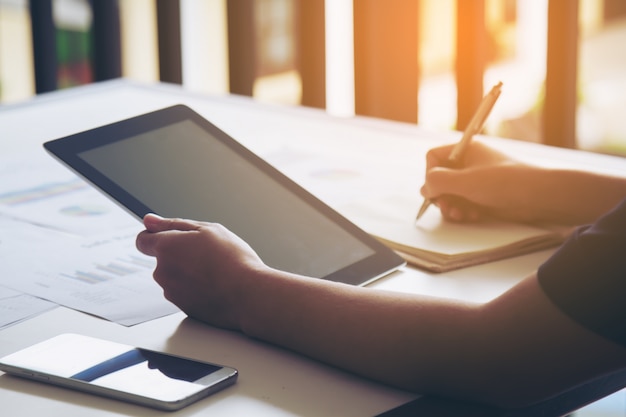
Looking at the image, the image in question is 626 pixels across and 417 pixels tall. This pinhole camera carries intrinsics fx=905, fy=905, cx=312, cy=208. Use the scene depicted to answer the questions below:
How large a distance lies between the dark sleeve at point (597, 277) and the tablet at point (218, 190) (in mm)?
332

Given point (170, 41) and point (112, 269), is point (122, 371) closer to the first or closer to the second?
point (112, 269)

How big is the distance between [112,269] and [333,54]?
215 cm

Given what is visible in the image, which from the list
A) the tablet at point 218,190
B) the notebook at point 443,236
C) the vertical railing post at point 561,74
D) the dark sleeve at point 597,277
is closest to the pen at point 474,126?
the notebook at point 443,236

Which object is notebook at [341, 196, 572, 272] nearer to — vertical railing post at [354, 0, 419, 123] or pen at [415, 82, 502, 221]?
pen at [415, 82, 502, 221]

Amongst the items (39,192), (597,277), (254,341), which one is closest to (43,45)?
(39,192)

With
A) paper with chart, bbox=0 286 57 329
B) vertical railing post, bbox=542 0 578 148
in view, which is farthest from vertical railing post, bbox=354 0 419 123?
paper with chart, bbox=0 286 57 329

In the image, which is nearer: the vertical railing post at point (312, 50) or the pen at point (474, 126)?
the pen at point (474, 126)

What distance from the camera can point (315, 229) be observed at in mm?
1095

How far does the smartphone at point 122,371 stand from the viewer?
2.51ft

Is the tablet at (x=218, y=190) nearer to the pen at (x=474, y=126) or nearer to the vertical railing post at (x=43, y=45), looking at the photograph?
the pen at (x=474, y=126)

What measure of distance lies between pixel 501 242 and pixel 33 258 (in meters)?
0.59

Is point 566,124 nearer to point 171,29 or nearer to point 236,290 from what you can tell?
point 171,29

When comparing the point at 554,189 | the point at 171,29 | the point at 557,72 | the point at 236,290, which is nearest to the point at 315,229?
the point at 236,290

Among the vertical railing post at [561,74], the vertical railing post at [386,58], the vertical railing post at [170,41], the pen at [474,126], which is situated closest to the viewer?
the pen at [474,126]
